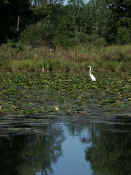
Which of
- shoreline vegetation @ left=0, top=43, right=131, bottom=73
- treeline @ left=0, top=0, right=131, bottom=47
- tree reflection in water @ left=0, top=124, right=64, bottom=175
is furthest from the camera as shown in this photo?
treeline @ left=0, top=0, right=131, bottom=47

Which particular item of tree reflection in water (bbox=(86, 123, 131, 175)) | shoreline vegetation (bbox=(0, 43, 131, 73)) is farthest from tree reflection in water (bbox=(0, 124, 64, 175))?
shoreline vegetation (bbox=(0, 43, 131, 73))

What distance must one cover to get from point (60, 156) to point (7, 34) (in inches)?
1492

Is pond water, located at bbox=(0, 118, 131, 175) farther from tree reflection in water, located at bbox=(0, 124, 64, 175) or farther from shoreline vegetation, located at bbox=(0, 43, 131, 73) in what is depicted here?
shoreline vegetation, located at bbox=(0, 43, 131, 73)

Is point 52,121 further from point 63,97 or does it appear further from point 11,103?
point 63,97

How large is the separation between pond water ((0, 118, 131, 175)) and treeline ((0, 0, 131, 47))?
1291 inches

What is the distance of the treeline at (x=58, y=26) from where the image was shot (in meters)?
43.1

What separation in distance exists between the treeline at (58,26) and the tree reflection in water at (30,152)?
111 ft

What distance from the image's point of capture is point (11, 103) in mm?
11328

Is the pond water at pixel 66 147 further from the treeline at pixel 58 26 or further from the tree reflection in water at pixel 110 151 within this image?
the treeline at pixel 58 26

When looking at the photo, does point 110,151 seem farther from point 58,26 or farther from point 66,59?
point 58,26

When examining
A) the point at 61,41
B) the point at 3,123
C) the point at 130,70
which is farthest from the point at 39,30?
the point at 3,123

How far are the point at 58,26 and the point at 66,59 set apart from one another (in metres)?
23.5

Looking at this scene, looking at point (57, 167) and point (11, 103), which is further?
point (11, 103)

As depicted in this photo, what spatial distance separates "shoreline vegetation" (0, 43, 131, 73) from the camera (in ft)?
A: 83.0
